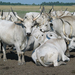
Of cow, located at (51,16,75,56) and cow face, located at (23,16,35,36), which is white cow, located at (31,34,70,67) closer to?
cow face, located at (23,16,35,36)

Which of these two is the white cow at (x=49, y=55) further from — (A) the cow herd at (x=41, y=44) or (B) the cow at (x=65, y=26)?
(B) the cow at (x=65, y=26)

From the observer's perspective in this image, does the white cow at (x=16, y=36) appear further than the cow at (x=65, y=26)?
No

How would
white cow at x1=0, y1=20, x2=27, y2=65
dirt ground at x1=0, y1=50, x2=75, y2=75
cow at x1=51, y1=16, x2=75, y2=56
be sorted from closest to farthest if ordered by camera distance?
dirt ground at x1=0, y1=50, x2=75, y2=75, white cow at x1=0, y1=20, x2=27, y2=65, cow at x1=51, y1=16, x2=75, y2=56

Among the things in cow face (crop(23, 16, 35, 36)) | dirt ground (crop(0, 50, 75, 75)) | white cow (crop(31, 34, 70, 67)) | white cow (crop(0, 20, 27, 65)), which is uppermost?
cow face (crop(23, 16, 35, 36))

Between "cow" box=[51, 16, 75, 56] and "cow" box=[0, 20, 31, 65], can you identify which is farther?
"cow" box=[51, 16, 75, 56]

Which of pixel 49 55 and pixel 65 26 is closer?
pixel 49 55

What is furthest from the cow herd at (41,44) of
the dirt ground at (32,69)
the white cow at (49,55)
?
the dirt ground at (32,69)

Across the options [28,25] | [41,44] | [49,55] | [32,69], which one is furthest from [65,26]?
[32,69]

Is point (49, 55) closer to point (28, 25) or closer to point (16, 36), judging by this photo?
point (28, 25)

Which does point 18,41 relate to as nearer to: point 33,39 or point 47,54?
point 47,54

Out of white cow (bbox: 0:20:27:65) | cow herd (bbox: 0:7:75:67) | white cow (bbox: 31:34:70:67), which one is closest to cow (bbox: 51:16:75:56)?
cow herd (bbox: 0:7:75:67)

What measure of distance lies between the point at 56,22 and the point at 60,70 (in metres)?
4.17

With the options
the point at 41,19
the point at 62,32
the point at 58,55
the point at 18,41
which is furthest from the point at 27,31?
the point at 41,19

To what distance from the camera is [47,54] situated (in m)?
8.37
